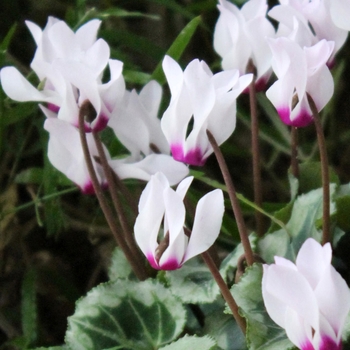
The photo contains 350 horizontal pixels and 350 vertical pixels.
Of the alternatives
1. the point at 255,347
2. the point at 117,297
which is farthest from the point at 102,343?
the point at 255,347

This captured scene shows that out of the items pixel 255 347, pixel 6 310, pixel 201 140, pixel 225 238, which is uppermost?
pixel 201 140

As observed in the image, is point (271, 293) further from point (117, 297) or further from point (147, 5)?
point (147, 5)

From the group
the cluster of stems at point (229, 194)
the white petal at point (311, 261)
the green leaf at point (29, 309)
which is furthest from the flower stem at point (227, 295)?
the green leaf at point (29, 309)

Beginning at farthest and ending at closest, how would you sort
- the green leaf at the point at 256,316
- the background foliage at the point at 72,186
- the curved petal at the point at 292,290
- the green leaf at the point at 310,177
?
the background foliage at the point at 72,186 → the green leaf at the point at 310,177 → the green leaf at the point at 256,316 → the curved petal at the point at 292,290

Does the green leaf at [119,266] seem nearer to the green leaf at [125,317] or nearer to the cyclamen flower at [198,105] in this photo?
the green leaf at [125,317]

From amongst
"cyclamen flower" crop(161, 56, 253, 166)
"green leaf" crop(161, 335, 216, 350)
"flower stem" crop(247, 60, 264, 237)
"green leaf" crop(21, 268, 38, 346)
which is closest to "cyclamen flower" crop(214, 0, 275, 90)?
"flower stem" crop(247, 60, 264, 237)

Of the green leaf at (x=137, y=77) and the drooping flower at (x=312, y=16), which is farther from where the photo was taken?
the green leaf at (x=137, y=77)
